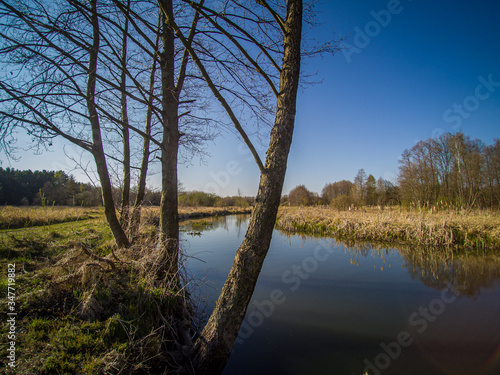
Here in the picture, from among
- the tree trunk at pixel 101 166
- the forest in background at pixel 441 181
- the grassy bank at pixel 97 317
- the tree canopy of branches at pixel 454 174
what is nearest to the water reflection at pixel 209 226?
the forest in background at pixel 441 181

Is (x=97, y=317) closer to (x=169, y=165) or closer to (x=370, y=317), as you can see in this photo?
(x=169, y=165)

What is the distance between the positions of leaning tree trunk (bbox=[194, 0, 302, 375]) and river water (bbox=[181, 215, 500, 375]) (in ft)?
2.45

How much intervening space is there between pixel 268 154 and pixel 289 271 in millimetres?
4709

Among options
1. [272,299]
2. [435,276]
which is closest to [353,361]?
[272,299]

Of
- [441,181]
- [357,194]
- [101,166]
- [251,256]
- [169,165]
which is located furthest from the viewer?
[357,194]

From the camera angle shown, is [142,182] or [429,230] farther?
[429,230]

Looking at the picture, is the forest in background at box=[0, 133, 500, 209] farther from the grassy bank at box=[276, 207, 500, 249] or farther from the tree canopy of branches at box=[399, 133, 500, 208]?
the grassy bank at box=[276, 207, 500, 249]

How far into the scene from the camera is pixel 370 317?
3.50m

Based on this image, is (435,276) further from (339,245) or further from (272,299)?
(272,299)

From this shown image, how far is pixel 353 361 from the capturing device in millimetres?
2561

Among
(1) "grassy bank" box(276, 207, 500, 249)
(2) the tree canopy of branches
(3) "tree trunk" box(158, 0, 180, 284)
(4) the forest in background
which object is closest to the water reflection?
(4) the forest in background

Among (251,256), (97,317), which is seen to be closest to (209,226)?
(97,317)

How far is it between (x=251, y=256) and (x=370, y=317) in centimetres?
299

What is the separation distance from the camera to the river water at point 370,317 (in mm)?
2549
